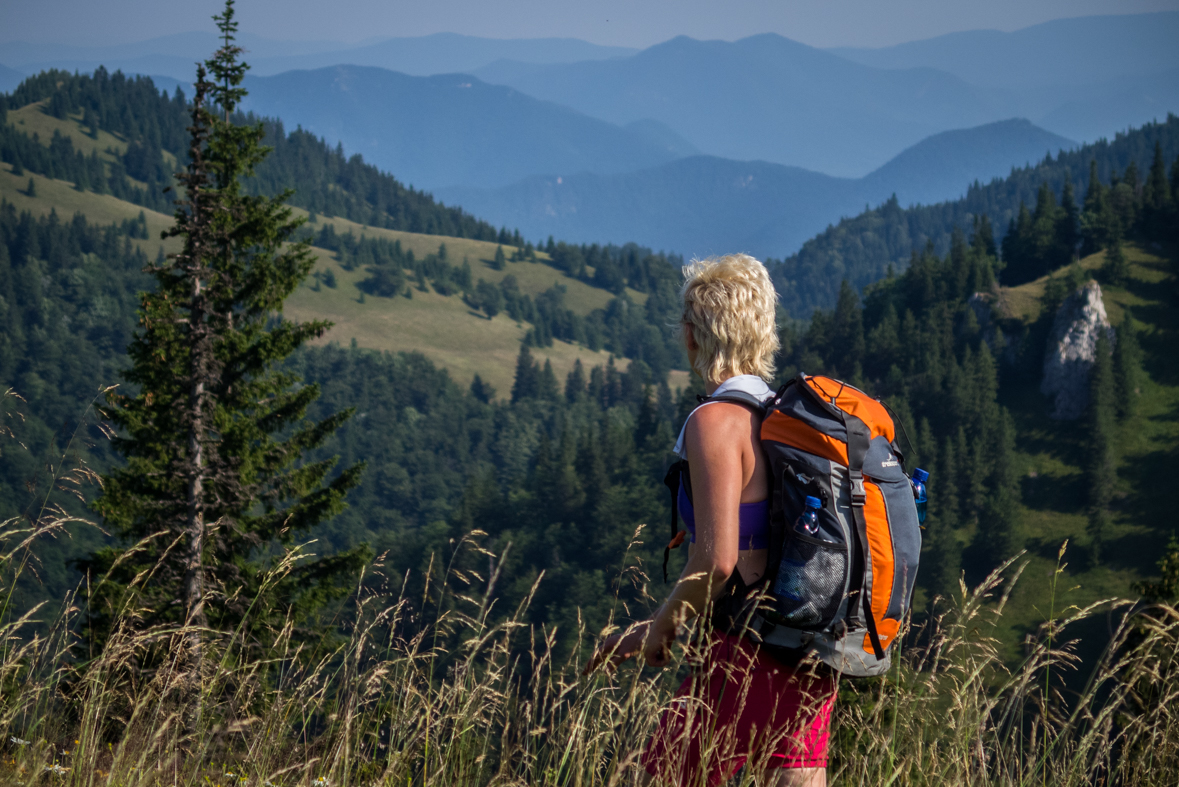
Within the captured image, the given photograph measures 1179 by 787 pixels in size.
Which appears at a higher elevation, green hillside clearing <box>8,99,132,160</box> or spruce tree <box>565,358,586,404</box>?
green hillside clearing <box>8,99,132,160</box>

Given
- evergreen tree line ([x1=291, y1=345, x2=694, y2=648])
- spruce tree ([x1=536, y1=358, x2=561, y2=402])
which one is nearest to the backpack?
evergreen tree line ([x1=291, y1=345, x2=694, y2=648])

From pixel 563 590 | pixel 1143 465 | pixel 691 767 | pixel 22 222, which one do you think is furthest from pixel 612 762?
pixel 22 222

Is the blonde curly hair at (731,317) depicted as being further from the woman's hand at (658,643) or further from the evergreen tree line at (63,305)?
the evergreen tree line at (63,305)

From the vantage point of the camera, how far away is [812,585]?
2145 mm

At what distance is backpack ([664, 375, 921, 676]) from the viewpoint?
2.15 meters

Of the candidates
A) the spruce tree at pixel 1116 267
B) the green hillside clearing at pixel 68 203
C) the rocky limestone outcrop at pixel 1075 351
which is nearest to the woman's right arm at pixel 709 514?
the rocky limestone outcrop at pixel 1075 351

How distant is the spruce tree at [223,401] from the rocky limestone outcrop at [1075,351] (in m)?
82.9

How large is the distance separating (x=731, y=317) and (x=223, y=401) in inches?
478

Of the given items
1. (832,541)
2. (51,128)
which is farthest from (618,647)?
(51,128)

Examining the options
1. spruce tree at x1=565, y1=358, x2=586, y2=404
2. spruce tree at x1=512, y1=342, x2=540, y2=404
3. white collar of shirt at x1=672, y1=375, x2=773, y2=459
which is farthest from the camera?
spruce tree at x1=565, y1=358, x2=586, y2=404

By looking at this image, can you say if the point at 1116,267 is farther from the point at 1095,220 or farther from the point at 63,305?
the point at 63,305

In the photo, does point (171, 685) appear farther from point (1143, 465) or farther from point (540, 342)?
point (540, 342)

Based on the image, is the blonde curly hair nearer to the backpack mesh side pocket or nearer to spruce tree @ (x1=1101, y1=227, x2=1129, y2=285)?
the backpack mesh side pocket

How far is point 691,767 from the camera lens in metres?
2.29
